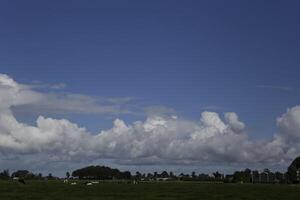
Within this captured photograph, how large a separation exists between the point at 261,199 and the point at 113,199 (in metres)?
22.7

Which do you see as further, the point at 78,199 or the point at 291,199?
the point at 291,199

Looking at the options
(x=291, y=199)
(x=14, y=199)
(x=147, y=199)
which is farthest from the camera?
(x=291, y=199)

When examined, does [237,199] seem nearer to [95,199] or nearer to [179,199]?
[179,199]

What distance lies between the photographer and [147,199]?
8919cm

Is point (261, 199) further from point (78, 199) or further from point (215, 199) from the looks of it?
point (78, 199)

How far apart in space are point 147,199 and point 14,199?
59.4 feet

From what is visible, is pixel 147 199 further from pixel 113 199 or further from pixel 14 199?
pixel 14 199

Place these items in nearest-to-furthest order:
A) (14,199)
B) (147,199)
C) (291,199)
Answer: (14,199)
(147,199)
(291,199)

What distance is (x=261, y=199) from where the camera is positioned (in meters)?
94.9

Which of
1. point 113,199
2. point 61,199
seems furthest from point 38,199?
point 113,199

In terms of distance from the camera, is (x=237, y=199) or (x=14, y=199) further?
(x=237, y=199)

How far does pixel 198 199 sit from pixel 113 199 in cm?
1268

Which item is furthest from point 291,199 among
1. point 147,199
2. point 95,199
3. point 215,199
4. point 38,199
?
point 38,199

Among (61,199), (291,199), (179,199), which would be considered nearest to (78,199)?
(61,199)
